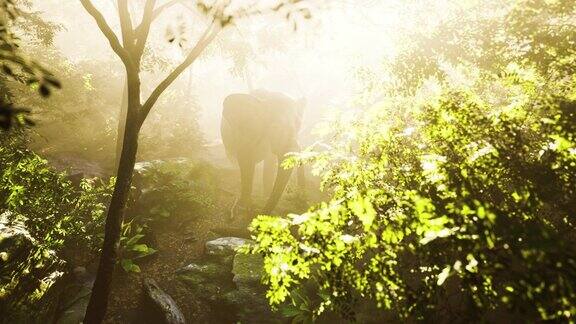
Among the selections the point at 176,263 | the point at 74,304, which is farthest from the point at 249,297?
the point at 74,304

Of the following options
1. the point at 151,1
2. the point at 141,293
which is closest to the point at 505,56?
the point at 151,1

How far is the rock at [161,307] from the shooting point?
7309 millimetres

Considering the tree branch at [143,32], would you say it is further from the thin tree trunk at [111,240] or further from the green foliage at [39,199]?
the green foliage at [39,199]

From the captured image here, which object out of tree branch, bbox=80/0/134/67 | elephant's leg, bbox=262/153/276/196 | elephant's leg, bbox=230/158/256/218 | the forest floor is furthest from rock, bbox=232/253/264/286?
elephant's leg, bbox=262/153/276/196

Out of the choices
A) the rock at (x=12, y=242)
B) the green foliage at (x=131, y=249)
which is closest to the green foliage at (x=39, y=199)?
the rock at (x=12, y=242)

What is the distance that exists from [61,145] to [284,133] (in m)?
9.67

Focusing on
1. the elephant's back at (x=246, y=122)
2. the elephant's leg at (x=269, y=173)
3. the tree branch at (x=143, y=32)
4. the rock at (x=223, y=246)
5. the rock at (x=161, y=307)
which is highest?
the elephant's back at (x=246, y=122)

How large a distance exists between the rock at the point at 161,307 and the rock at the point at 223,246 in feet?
6.59

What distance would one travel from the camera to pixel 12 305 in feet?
19.7

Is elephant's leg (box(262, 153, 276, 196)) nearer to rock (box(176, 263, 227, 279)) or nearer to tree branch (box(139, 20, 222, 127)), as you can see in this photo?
rock (box(176, 263, 227, 279))

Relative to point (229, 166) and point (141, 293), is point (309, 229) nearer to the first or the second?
point (141, 293)

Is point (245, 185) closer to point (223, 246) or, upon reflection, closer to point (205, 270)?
point (223, 246)

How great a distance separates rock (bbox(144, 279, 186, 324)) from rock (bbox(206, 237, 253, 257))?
201 centimetres

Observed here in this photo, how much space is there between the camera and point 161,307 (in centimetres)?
741
